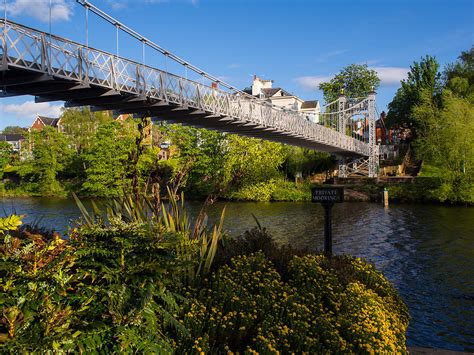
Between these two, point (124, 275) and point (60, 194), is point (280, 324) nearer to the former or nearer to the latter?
point (124, 275)

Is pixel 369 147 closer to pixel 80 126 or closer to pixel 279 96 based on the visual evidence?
pixel 279 96

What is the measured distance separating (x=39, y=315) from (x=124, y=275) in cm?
56

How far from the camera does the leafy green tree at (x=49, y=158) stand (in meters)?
49.3

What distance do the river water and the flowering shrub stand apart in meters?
1.59

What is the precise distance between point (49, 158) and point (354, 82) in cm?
4111

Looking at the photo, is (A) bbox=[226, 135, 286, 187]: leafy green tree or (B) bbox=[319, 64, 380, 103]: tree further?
(B) bbox=[319, 64, 380, 103]: tree

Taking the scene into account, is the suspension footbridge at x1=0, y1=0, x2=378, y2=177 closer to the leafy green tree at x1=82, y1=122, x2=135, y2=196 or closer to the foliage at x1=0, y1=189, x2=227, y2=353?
the foliage at x1=0, y1=189, x2=227, y2=353

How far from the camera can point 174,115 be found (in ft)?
69.3

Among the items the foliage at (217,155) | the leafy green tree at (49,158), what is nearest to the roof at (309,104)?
the foliage at (217,155)

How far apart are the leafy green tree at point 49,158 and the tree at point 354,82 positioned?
3465 cm

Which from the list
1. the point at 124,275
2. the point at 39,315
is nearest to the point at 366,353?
the point at 124,275

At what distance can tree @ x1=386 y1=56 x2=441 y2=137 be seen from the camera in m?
51.3

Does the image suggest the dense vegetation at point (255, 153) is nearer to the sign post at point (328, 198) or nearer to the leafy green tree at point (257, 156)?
the leafy green tree at point (257, 156)

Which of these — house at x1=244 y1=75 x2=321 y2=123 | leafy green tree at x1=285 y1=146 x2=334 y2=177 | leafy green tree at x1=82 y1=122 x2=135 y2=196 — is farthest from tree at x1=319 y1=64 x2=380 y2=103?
leafy green tree at x1=82 y1=122 x2=135 y2=196
